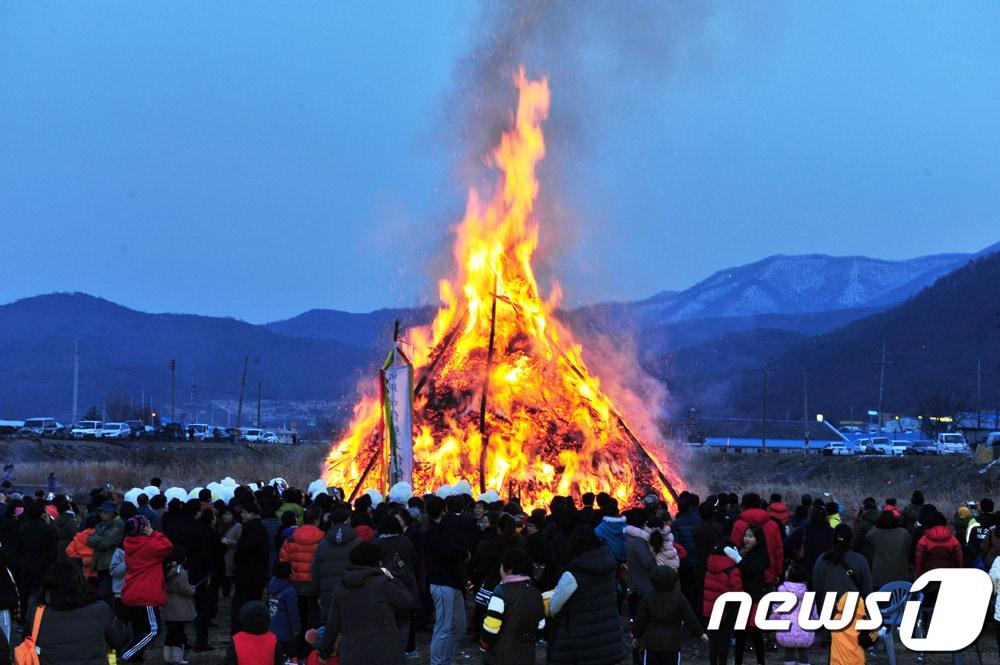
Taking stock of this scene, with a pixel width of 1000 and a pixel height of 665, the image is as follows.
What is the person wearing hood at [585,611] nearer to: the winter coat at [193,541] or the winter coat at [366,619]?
the winter coat at [366,619]

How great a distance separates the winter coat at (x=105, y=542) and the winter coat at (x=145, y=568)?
1.55 metres

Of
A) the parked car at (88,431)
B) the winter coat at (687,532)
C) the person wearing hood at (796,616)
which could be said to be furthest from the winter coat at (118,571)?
the parked car at (88,431)

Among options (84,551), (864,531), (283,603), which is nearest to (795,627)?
(864,531)

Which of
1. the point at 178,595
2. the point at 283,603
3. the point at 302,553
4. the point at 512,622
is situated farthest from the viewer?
the point at 178,595

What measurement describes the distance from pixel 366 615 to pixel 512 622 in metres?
1.07

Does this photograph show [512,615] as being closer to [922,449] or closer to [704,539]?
[704,539]

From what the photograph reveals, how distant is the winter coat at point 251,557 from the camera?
13438mm

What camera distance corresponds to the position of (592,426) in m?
26.0

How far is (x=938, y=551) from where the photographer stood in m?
14.3

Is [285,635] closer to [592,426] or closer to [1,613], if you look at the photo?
[1,613]

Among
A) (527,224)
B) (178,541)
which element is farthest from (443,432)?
(178,541)

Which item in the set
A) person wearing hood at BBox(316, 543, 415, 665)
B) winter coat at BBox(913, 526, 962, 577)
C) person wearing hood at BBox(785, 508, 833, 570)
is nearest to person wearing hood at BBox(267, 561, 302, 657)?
person wearing hood at BBox(316, 543, 415, 665)

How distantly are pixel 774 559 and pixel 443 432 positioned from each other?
1252 cm

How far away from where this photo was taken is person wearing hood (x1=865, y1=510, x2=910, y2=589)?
1490 cm
